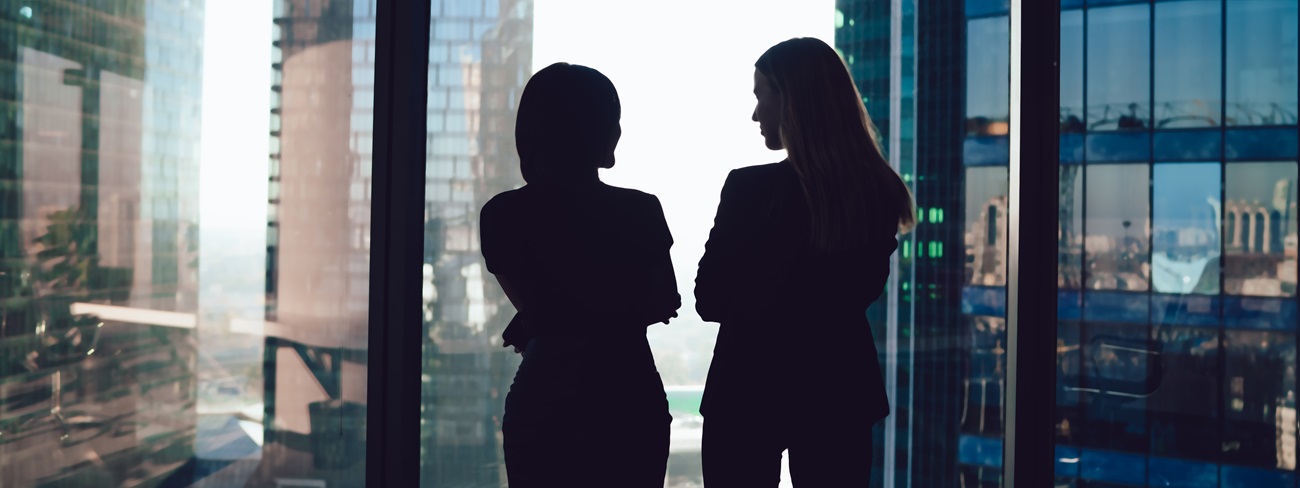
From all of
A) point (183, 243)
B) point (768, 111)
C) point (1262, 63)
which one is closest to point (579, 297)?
point (768, 111)

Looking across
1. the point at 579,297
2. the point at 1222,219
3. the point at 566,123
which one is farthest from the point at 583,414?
the point at 1222,219

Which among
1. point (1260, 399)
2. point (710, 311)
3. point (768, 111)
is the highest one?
point (768, 111)

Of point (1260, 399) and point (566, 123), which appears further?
point (1260, 399)

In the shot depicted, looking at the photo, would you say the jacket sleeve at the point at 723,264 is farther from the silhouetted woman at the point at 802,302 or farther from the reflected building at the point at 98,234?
the reflected building at the point at 98,234

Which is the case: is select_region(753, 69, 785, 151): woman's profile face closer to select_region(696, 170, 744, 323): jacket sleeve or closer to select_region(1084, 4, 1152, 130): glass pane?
select_region(696, 170, 744, 323): jacket sleeve

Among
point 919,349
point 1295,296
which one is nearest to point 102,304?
point 919,349

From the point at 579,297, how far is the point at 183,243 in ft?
3.61

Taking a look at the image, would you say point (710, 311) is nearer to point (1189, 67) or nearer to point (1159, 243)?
point (1159, 243)

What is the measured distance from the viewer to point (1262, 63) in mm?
1728

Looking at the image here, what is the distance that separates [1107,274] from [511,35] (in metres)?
1.50

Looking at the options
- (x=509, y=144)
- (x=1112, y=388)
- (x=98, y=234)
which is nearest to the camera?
(x=98, y=234)

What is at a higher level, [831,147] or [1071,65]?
[1071,65]

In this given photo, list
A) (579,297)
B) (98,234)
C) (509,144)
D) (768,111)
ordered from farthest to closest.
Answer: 1. (509,144)
2. (98,234)
3. (768,111)
4. (579,297)

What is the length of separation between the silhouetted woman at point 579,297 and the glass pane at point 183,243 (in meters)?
0.75
